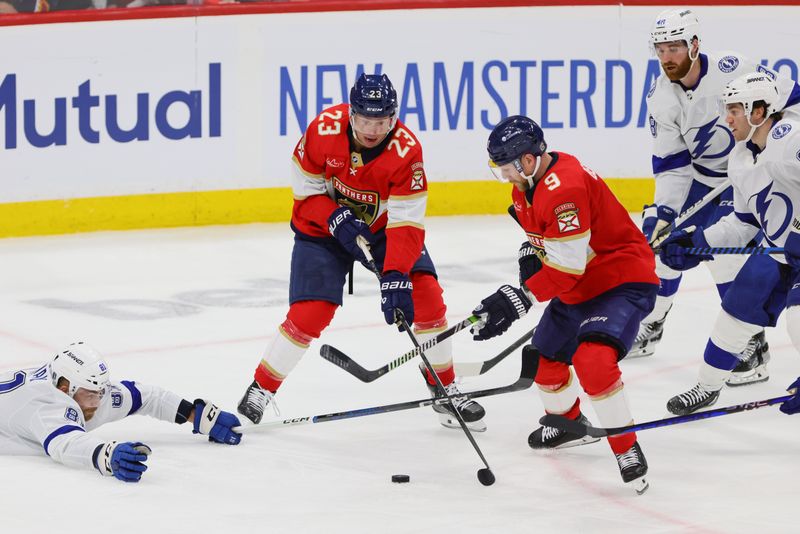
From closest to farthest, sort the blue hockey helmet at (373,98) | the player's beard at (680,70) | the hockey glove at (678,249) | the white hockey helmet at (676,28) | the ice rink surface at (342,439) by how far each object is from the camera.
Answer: the ice rink surface at (342,439)
the blue hockey helmet at (373,98)
the hockey glove at (678,249)
the white hockey helmet at (676,28)
the player's beard at (680,70)

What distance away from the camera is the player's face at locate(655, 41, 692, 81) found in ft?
18.0

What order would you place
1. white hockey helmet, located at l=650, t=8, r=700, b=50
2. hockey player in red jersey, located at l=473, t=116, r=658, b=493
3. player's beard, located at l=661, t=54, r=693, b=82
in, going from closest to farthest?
hockey player in red jersey, located at l=473, t=116, r=658, b=493 → white hockey helmet, located at l=650, t=8, r=700, b=50 → player's beard, located at l=661, t=54, r=693, b=82

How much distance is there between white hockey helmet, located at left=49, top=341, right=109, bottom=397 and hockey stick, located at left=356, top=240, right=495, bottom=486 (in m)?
0.92

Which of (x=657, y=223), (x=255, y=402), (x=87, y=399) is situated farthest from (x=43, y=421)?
(x=657, y=223)

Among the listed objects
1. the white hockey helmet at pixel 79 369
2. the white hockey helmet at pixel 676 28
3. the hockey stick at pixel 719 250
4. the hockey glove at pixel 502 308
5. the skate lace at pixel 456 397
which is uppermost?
the white hockey helmet at pixel 676 28

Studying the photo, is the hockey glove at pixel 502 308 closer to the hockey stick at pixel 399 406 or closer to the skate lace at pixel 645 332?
the hockey stick at pixel 399 406

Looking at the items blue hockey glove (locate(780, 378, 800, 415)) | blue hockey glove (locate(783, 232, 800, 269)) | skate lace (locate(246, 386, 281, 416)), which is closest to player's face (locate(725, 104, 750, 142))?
blue hockey glove (locate(783, 232, 800, 269))

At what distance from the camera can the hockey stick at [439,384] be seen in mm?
4246

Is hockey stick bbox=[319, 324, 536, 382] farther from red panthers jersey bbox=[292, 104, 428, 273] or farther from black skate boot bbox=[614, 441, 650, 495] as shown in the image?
black skate boot bbox=[614, 441, 650, 495]

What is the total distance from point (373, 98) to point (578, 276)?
848mm

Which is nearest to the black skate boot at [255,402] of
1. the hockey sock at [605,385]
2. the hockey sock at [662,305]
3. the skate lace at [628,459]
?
the hockey sock at [605,385]

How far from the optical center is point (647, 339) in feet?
19.2

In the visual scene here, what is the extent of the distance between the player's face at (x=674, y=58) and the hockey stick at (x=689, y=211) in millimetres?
445

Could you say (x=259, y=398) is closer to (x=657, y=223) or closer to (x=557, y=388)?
(x=557, y=388)
